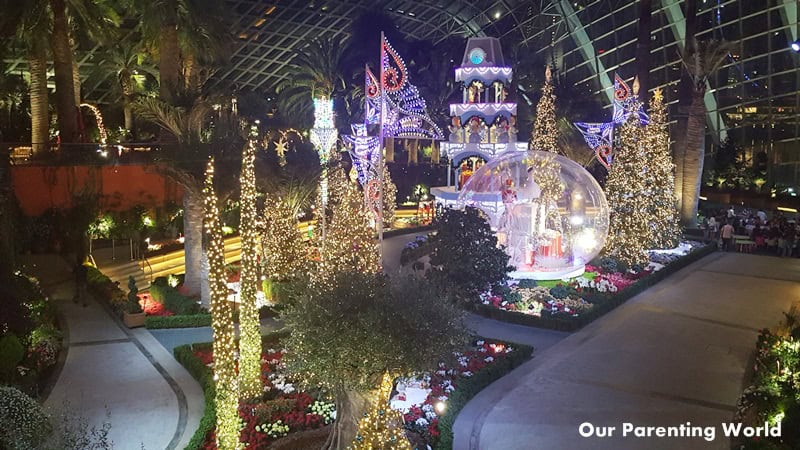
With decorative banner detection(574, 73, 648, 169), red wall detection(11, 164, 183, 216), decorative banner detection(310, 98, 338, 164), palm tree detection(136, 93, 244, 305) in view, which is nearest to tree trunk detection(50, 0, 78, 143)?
red wall detection(11, 164, 183, 216)

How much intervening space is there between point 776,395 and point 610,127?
25248mm

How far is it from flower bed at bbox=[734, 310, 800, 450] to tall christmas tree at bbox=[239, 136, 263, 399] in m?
8.04

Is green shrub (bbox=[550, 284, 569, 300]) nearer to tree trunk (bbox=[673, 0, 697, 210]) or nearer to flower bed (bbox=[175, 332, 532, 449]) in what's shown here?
flower bed (bbox=[175, 332, 532, 449])

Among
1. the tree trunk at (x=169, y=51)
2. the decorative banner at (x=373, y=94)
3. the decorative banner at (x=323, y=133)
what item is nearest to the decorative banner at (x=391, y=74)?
the decorative banner at (x=373, y=94)

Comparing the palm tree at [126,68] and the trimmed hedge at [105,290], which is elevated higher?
the palm tree at [126,68]

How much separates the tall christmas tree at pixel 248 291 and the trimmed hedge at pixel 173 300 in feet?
21.1

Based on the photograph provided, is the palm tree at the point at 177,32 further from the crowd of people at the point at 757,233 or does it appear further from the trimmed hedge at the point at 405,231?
the crowd of people at the point at 757,233

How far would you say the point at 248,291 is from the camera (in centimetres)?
1227

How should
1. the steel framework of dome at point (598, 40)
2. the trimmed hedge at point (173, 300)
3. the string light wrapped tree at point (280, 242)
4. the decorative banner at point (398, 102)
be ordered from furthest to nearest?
the steel framework of dome at point (598, 40), the string light wrapped tree at point (280, 242), the decorative banner at point (398, 102), the trimmed hedge at point (173, 300)

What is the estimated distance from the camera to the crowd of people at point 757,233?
28531 mm

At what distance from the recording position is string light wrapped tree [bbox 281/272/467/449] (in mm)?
8789

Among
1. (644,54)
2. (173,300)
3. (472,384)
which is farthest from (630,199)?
(173,300)

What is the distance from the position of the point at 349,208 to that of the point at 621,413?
9865 millimetres

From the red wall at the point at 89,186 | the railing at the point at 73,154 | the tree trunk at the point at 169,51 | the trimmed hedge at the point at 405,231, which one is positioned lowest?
the trimmed hedge at the point at 405,231
